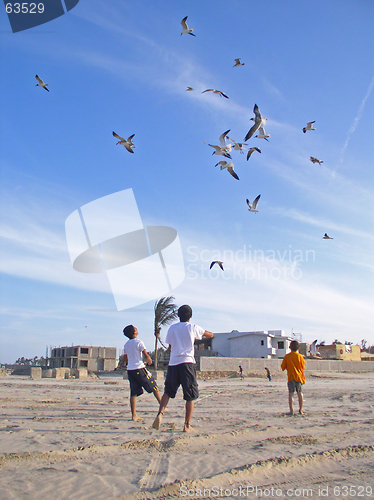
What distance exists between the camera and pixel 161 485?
2861 mm

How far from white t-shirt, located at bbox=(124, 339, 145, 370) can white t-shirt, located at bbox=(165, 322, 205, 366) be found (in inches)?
47.3

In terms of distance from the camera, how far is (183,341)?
16.6ft

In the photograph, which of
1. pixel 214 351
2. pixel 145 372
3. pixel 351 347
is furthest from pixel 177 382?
pixel 351 347

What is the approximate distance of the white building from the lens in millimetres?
40094

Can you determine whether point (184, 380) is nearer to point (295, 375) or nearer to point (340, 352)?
point (295, 375)

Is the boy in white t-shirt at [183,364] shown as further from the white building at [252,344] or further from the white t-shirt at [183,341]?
the white building at [252,344]

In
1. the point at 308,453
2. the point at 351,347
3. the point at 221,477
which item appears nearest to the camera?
the point at 221,477

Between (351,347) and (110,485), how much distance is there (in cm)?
5595

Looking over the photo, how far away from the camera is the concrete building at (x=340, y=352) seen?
49969mm

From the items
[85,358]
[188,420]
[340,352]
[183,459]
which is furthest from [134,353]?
[340,352]

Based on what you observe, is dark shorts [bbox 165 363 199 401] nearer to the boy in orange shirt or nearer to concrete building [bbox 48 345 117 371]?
the boy in orange shirt

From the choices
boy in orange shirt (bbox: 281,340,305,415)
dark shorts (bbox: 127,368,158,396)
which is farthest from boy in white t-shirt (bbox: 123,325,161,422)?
boy in orange shirt (bbox: 281,340,305,415)

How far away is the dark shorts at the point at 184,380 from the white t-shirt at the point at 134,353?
1169 millimetres

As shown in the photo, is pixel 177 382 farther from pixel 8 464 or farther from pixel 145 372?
pixel 8 464
